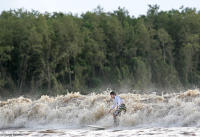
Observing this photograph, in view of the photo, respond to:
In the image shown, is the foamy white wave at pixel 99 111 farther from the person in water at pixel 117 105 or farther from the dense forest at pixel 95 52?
the dense forest at pixel 95 52

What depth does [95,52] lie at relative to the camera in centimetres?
4838

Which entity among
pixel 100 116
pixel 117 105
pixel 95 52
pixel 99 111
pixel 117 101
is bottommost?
pixel 100 116

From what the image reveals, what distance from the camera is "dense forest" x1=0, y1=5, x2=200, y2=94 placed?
147 feet

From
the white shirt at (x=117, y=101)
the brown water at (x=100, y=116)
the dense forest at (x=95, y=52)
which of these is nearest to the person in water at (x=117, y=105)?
the white shirt at (x=117, y=101)

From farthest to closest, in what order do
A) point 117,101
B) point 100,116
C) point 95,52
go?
point 95,52 → point 100,116 → point 117,101

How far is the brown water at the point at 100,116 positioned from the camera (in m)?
14.3

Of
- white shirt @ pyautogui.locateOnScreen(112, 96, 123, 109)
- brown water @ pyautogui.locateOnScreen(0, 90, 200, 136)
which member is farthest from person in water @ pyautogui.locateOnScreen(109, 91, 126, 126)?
brown water @ pyautogui.locateOnScreen(0, 90, 200, 136)

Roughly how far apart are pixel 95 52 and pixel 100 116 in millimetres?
31595

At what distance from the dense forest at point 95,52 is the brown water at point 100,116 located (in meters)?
23.4

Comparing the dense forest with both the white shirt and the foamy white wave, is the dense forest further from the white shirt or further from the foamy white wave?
the white shirt

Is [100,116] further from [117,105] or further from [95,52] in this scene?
[95,52]

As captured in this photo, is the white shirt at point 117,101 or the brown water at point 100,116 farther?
the white shirt at point 117,101

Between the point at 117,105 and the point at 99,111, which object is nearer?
the point at 117,105

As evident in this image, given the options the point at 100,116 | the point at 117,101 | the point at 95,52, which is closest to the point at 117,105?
the point at 117,101
